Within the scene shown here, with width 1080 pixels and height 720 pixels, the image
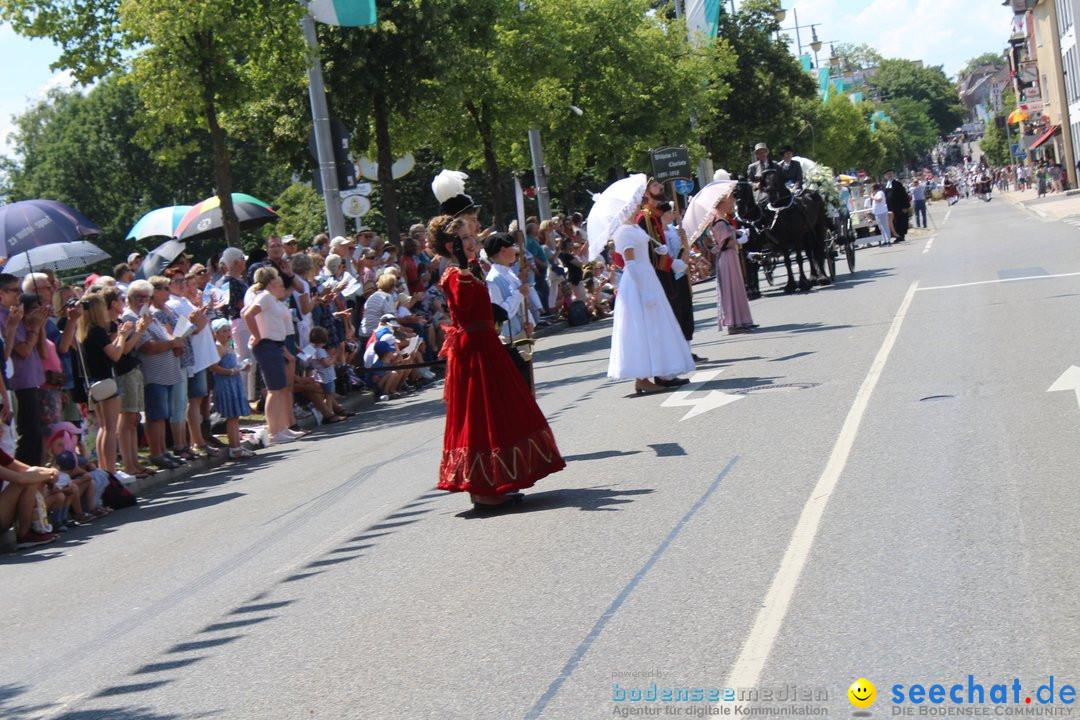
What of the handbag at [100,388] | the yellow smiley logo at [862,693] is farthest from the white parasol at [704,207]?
the yellow smiley logo at [862,693]

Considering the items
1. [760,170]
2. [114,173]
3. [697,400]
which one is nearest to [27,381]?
[697,400]

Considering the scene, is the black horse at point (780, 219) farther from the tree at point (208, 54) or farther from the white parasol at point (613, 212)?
the white parasol at point (613, 212)

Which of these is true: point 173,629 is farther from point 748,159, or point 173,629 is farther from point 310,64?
point 748,159

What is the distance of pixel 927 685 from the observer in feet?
16.4

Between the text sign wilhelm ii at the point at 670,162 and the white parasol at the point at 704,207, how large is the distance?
20559 millimetres

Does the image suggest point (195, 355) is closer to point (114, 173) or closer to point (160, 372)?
point (160, 372)

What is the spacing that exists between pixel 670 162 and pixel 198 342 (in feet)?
90.1

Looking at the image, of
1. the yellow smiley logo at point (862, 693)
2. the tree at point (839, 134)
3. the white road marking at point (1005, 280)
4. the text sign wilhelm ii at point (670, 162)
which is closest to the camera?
the yellow smiley logo at point (862, 693)

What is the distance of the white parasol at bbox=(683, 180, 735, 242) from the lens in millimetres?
19328

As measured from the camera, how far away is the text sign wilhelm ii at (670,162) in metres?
40.8

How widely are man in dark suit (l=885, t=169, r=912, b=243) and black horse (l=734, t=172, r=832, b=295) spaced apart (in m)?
15.3

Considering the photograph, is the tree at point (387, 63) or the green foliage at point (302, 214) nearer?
the tree at point (387, 63)

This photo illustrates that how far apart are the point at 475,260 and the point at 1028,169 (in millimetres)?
96479

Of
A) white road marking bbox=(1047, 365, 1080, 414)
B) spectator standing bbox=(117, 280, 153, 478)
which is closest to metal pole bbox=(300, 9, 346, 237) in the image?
spectator standing bbox=(117, 280, 153, 478)
